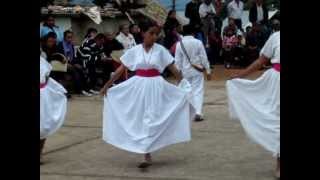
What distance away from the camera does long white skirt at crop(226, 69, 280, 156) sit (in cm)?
634

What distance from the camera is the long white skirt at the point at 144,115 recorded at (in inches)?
279

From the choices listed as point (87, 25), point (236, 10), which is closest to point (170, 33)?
point (236, 10)

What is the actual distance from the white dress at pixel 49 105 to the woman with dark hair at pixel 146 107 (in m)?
0.59

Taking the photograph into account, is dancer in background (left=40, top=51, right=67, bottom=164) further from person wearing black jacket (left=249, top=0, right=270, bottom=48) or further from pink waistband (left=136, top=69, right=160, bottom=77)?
person wearing black jacket (left=249, top=0, right=270, bottom=48)

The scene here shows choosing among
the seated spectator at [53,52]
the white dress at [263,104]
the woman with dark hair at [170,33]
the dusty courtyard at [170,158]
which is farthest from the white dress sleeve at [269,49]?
the woman with dark hair at [170,33]

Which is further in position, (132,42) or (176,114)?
(132,42)

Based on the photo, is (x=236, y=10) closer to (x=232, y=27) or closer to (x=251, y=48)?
(x=232, y=27)

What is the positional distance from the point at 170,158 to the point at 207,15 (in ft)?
42.8

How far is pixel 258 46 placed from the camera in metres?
19.8

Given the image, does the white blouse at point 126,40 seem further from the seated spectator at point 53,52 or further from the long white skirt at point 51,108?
the long white skirt at point 51,108
